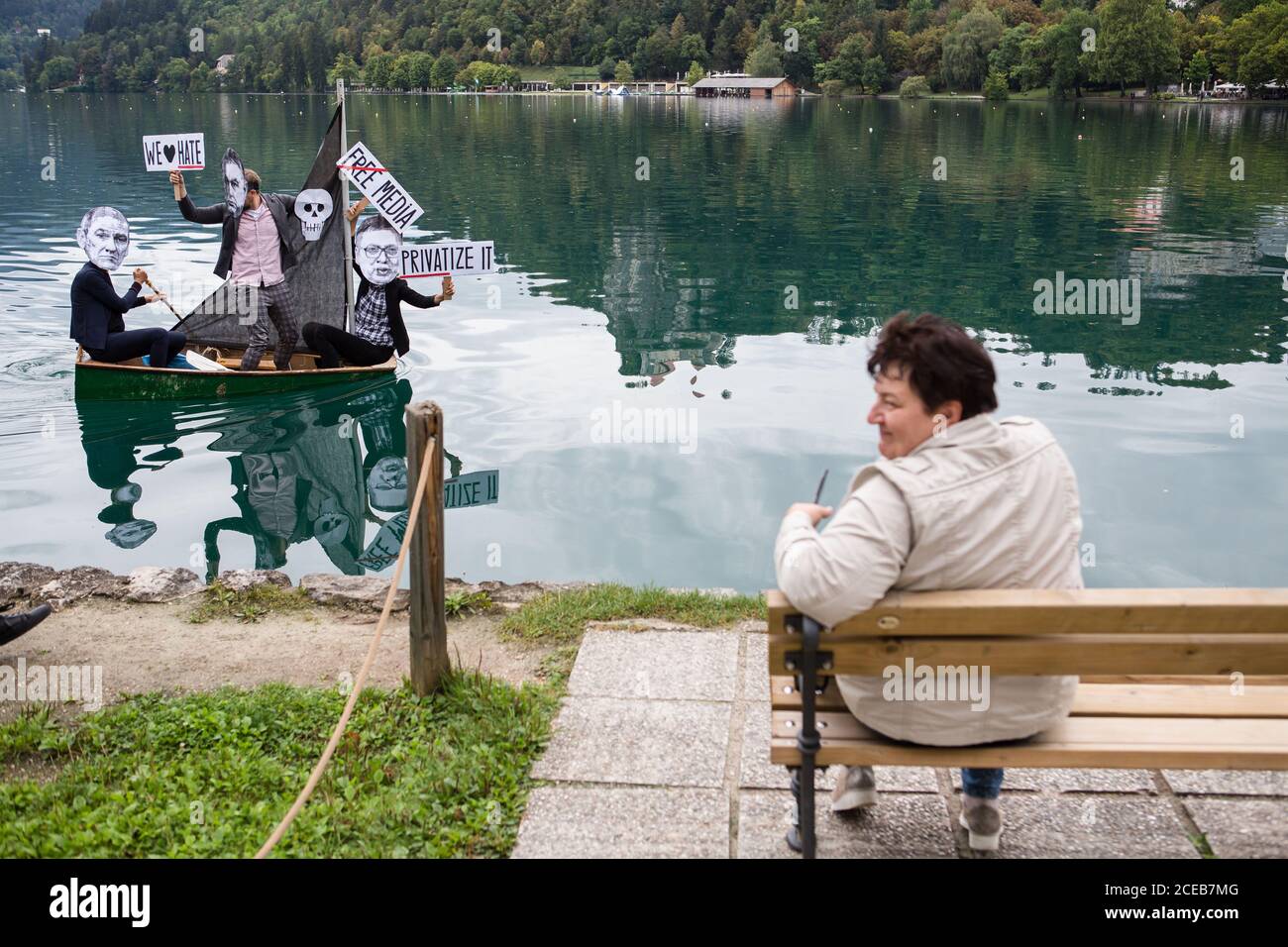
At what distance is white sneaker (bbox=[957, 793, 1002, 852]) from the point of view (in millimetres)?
4148

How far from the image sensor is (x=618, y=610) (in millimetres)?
6863

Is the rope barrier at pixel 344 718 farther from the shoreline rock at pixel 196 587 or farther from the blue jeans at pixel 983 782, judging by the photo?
the blue jeans at pixel 983 782

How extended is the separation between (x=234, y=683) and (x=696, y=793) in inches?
108

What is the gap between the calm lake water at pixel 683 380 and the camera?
11.1m

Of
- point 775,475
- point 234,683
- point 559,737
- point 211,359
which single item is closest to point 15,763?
point 234,683

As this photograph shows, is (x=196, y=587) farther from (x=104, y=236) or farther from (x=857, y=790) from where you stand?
(x=104, y=236)

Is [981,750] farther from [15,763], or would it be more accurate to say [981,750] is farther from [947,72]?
[947,72]

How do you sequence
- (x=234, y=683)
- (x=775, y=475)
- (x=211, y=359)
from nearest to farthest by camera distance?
(x=234, y=683), (x=775, y=475), (x=211, y=359)

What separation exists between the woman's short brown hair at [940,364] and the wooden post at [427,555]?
2210mm

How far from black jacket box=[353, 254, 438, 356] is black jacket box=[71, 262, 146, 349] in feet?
7.99

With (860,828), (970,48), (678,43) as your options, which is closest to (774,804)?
(860,828)

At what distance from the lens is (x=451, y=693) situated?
18.4 ft

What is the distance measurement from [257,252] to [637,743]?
10945 mm
